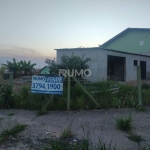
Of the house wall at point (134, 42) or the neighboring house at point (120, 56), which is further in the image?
the house wall at point (134, 42)

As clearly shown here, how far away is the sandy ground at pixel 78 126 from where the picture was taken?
10.4 feet

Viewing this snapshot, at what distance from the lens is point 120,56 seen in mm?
16812

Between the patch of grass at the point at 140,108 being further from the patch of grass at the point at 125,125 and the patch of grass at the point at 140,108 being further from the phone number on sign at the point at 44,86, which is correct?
the phone number on sign at the point at 44,86

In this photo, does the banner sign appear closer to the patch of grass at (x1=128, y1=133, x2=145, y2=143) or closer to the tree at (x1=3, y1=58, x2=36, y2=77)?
the patch of grass at (x1=128, y1=133, x2=145, y2=143)

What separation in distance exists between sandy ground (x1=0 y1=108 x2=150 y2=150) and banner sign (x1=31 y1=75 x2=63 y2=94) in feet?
2.50

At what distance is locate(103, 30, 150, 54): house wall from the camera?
2410 cm

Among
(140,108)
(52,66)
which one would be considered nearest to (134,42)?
(52,66)

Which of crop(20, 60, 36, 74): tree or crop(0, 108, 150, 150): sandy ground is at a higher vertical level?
crop(20, 60, 36, 74): tree

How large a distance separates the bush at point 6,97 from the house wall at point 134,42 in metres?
22.1

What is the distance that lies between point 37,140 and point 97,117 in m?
2.10

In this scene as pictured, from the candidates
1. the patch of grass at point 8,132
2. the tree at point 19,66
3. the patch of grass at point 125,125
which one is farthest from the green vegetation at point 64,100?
the tree at point 19,66

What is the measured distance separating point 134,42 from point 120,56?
34.9ft

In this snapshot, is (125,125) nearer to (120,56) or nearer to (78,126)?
(78,126)

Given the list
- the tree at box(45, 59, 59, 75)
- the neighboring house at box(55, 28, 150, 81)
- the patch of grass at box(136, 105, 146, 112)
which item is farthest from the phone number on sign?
the neighboring house at box(55, 28, 150, 81)
